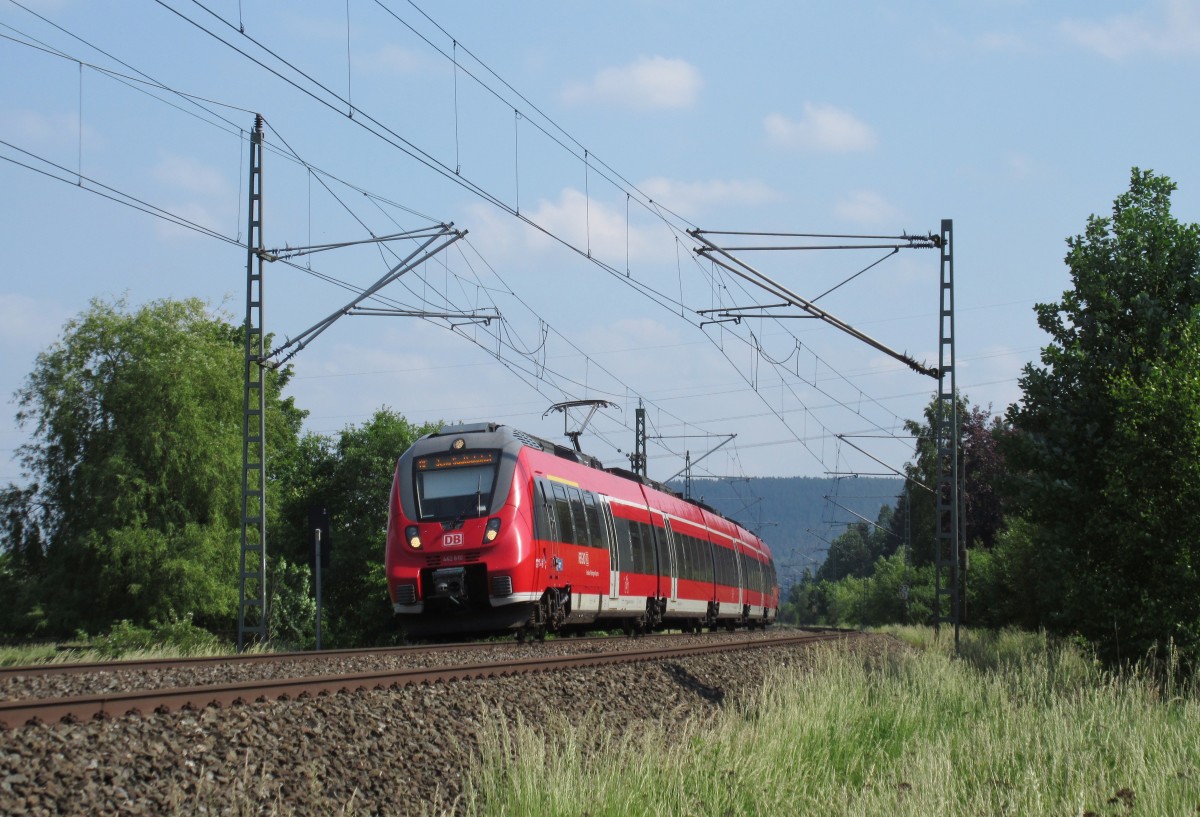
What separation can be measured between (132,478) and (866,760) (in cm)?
3868

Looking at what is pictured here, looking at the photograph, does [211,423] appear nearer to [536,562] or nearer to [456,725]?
[536,562]

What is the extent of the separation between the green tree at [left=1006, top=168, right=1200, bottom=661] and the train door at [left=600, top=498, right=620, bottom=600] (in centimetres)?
821

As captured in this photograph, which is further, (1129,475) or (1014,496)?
(1014,496)

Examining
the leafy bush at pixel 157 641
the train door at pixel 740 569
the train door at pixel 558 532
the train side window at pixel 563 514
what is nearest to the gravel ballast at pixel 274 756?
the train door at pixel 558 532

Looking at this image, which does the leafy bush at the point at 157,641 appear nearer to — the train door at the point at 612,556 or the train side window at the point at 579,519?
the train side window at the point at 579,519

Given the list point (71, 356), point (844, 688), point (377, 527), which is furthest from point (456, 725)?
point (377, 527)

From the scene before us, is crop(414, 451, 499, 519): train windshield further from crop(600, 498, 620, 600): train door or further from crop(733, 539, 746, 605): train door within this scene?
crop(733, 539, 746, 605): train door

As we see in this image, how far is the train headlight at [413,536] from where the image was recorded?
20281 mm

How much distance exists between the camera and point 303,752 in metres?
8.03

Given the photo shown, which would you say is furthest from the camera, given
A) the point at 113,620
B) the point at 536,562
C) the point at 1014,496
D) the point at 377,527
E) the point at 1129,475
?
the point at 377,527

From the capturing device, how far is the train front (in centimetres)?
1972

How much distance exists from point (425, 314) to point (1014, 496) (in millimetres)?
11715

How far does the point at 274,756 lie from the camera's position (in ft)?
25.7

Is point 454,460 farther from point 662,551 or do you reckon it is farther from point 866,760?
point 866,760
